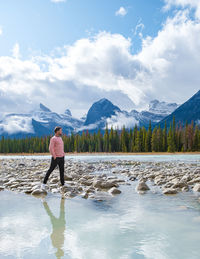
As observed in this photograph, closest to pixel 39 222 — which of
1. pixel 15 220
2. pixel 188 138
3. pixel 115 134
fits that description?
pixel 15 220

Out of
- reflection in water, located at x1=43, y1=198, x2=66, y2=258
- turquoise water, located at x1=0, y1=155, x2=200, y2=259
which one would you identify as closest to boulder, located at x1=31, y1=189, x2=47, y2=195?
turquoise water, located at x1=0, y1=155, x2=200, y2=259

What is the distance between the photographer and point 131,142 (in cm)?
9062

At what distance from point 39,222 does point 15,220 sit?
47 cm

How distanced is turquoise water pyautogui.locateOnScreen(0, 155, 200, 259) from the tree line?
75.0 m

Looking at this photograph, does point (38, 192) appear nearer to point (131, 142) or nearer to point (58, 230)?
point (58, 230)

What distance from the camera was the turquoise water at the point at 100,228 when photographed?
3.39 metres

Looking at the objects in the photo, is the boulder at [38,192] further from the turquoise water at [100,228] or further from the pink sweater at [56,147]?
the pink sweater at [56,147]

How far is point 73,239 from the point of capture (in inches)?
152

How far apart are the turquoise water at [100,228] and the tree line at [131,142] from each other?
246 feet

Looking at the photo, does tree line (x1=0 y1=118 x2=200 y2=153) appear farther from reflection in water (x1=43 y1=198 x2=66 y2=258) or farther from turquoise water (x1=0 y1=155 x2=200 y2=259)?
reflection in water (x1=43 y1=198 x2=66 y2=258)

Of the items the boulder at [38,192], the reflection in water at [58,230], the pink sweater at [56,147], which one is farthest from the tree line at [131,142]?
the reflection in water at [58,230]

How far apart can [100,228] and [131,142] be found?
285ft

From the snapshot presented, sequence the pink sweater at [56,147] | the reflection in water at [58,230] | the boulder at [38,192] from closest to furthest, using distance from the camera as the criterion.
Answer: the reflection in water at [58,230]
the boulder at [38,192]
the pink sweater at [56,147]

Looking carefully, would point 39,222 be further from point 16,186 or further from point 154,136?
point 154,136
